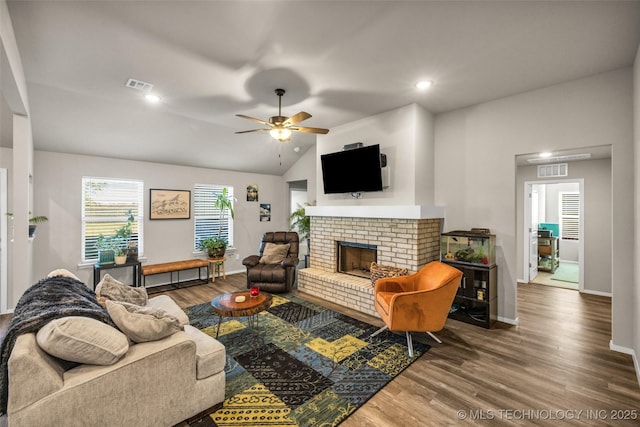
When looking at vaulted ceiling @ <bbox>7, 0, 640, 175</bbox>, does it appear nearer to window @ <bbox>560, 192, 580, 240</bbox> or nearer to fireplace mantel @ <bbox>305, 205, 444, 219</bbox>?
fireplace mantel @ <bbox>305, 205, 444, 219</bbox>

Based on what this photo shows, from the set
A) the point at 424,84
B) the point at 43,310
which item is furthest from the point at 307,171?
the point at 43,310

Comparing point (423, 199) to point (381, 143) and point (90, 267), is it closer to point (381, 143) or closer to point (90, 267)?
point (381, 143)

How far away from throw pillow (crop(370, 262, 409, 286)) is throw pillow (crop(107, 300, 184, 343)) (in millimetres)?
2769

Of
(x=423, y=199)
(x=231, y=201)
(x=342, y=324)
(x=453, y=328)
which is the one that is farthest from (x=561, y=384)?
(x=231, y=201)

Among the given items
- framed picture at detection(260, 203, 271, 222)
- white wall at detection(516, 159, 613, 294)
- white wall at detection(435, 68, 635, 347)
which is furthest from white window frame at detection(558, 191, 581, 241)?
framed picture at detection(260, 203, 271, 222)

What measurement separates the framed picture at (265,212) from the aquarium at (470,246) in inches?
170

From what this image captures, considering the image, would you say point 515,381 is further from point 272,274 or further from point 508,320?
point 272,274

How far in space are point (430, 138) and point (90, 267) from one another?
19.5ft

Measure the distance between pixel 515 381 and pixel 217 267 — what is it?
5475 millimetres

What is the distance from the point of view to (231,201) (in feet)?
21.3

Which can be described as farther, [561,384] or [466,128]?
[466,128]

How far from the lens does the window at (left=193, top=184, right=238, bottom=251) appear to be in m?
6.03

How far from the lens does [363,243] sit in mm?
4484

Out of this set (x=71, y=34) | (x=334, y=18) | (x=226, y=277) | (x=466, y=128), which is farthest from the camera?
(x=226, y=277)
